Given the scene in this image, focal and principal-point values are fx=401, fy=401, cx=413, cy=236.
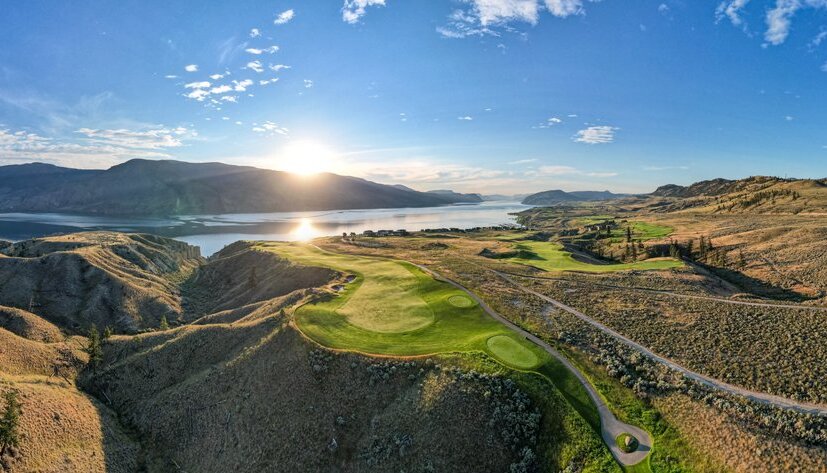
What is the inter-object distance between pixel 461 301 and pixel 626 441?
68.0 feet

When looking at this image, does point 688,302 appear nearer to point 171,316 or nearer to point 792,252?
point 792,252

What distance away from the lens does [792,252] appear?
6009 centimetres

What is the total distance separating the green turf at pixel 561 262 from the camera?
56784 mm

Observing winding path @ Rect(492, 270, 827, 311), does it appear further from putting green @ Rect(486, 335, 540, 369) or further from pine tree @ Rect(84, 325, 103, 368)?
pine tree @ Rect(84, 325, 103, 368)

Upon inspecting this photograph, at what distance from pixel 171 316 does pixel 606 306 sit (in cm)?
6154

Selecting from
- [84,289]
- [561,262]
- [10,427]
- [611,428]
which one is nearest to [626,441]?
[611,428]

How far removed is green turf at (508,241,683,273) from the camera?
186 ft

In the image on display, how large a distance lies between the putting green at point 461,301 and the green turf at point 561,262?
24.8 meters

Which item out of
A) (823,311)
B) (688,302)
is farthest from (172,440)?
(823,311)

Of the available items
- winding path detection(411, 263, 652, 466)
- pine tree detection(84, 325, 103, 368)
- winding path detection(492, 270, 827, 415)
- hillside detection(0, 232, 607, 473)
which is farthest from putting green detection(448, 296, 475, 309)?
pine tree detection(84, 325, 103, 368)

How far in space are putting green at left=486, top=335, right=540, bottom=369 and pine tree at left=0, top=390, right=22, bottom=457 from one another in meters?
31.1

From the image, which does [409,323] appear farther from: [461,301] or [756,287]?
[756,287]

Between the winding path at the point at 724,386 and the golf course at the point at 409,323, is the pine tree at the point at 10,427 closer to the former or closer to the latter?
the golf course at the point at 409,323

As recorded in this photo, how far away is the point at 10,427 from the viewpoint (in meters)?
24.7
